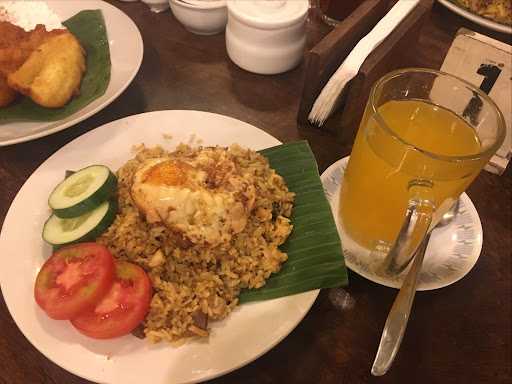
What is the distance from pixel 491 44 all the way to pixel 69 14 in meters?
2.01

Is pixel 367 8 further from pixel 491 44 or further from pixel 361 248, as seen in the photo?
pixel 361 248

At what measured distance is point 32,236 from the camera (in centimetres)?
146

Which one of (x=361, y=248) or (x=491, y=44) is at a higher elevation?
(x=491, y=44)

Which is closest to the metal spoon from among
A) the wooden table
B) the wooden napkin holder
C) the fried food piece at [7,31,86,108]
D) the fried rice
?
the wooden table

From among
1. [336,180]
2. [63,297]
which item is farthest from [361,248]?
[63,297]

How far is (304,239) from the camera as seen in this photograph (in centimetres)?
149

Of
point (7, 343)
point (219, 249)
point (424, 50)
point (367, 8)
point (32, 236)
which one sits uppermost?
point (367, 8)

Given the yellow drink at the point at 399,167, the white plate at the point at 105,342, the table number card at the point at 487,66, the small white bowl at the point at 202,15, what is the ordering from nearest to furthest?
the white plate at the point at 105,342, the yellow drink at the point at 399,167, the table number card at the point at 487,66, the small white bowl at the point at 202,15

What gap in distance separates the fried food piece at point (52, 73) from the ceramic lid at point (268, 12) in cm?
75

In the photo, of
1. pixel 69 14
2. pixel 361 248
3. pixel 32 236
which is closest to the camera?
pixel 32 236

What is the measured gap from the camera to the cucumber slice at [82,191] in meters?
1.43

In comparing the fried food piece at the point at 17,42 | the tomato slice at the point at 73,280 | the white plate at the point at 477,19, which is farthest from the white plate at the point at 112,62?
the white plate at the point at 477,19

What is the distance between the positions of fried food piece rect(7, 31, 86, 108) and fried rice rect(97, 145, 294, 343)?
57 centimetres

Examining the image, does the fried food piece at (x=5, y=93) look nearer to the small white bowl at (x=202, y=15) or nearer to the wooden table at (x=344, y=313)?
the wooden table at (x=344, y=313)
